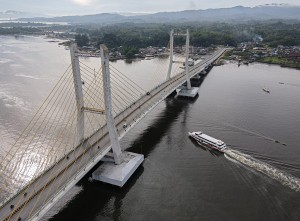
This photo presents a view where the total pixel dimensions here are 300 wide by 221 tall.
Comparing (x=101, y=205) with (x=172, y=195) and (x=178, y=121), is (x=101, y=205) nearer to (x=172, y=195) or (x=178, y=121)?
(x=172, y=195)

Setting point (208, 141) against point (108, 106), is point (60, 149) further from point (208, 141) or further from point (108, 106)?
point (208, 141)

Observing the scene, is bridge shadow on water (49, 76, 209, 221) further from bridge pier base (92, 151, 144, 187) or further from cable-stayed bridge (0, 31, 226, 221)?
cable-stayed bridge (0, 31, 226, 221)

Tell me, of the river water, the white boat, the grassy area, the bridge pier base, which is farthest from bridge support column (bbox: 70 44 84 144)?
the grassy area

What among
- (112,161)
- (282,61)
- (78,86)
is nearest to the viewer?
(78,86)

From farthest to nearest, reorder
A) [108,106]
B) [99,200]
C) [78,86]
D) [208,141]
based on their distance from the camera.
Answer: [208,141] → [78,86] → [108,106] → [99,200]

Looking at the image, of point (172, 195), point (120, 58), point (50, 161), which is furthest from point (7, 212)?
point (120, 58)

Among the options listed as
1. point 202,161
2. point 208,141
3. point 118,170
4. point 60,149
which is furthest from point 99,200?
point 208,141

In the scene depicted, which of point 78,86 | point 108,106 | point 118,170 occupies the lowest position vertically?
point 118,170
